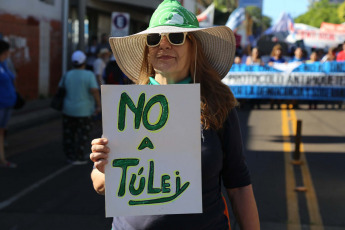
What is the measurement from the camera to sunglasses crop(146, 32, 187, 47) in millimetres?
2305

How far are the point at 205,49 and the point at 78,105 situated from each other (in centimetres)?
629

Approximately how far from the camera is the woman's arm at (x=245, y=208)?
2.41m

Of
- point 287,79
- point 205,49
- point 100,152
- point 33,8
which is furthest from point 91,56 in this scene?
point 100,152

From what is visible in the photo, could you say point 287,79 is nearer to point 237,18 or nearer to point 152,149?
point 237,18

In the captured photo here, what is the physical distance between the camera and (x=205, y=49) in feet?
8.27

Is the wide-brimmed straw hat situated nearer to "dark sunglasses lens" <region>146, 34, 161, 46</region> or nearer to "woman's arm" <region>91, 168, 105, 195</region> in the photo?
"dark sunglasses lens" <region>146, 34, 161, 46</region>

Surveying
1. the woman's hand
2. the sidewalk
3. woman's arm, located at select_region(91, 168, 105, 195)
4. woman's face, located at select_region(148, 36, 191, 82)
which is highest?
woman's face, located at select_region(148, 36, 191, 82)

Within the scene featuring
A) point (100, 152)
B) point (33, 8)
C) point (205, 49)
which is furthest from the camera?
point (33, 8)

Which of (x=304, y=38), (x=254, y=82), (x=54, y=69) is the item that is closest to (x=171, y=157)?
(x=254, y=82)

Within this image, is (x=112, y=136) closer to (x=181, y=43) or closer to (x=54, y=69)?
(x=181, y=43)

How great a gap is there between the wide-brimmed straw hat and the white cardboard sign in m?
0.33

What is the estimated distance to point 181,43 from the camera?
7.61 feet

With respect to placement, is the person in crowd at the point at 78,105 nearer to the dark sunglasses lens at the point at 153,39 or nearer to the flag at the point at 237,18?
the dark sunglasses lens at the point at 153,39

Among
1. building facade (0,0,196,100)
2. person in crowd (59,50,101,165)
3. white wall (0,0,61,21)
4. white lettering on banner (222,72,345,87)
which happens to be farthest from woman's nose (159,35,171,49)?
white wall (0,0,61,21)
